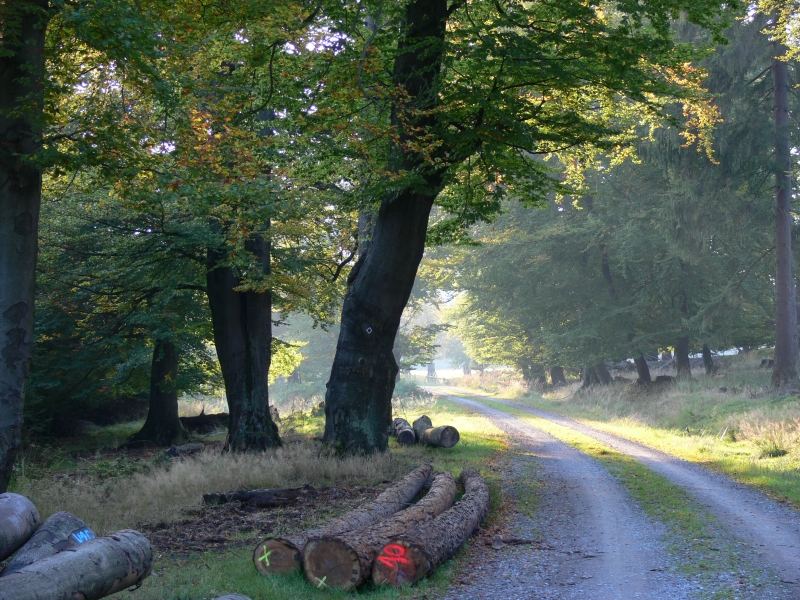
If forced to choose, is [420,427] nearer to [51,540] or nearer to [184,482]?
[184,482]

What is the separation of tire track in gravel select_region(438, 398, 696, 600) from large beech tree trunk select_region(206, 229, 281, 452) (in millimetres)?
7449

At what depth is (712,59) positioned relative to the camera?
24953 mm

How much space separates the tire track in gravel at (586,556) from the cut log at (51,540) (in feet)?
11.4

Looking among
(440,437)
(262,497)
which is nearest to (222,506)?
(262,497)

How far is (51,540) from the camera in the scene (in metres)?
Result: 6.70

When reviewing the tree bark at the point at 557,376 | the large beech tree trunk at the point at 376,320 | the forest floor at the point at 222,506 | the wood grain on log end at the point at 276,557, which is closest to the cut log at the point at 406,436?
the forest floor at the point at 222,506

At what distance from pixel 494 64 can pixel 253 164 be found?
469 cm

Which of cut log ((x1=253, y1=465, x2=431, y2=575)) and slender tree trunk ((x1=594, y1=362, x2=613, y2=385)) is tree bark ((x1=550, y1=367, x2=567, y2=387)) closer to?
slender tree trunk ((x1=594, y1=362, x2=613, y2=385))

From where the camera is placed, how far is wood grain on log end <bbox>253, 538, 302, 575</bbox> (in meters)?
7.28

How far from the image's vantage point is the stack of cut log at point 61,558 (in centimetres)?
537

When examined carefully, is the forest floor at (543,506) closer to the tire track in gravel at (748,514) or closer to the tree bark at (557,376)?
the tire track in gravel at (748,514)

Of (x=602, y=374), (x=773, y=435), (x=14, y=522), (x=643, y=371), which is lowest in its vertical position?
(x=773, y=435)

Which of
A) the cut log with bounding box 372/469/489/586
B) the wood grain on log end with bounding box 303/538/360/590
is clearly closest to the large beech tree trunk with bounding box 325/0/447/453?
the cut log with bounding box 372/469/489/586

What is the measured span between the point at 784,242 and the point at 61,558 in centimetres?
2373
